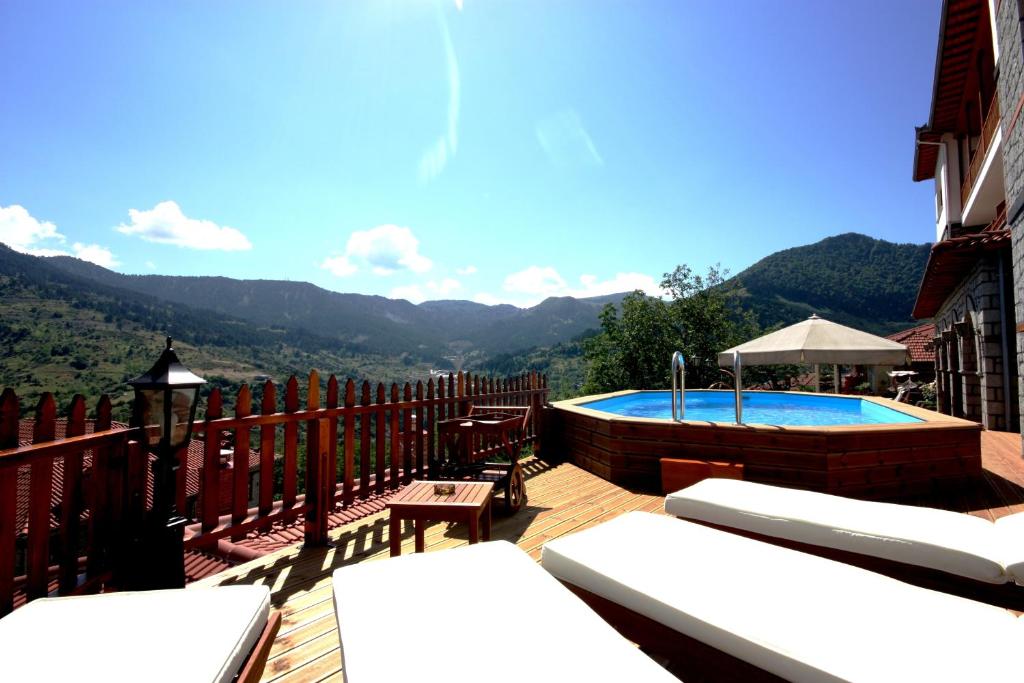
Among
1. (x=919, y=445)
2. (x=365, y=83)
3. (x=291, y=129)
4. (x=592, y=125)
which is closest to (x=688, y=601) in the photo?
(x=919, y=445)

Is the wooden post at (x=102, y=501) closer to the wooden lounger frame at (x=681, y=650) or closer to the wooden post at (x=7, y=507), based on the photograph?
the wooden post at (x=7, y=507)

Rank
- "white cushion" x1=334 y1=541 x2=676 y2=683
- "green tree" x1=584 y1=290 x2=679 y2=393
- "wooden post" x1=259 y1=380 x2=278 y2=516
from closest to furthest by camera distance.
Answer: "white cushion" x1=334 y1=541 x2=676 y2=683 < "wooden post" x1=259 y1=380 x2=278 y2=516 < "green tree" x1=584 y1=290 x2=679 y2=393

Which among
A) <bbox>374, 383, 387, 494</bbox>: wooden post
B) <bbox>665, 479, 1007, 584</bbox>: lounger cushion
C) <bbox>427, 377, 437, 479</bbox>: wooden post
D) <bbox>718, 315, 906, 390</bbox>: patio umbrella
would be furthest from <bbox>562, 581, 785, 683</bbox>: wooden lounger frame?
<bbox>718, 315, 906, 390</bbox>: patio umbrella

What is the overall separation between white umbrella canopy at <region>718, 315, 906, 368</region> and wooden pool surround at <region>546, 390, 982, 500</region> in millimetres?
4385

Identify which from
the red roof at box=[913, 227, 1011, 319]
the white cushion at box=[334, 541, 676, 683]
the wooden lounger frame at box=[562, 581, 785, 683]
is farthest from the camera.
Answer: the red roof at box=[913, 227, 1011, 319]

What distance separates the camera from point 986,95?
27.9ft

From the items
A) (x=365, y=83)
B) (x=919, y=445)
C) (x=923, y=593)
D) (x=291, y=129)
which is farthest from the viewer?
(x=291, y=129)

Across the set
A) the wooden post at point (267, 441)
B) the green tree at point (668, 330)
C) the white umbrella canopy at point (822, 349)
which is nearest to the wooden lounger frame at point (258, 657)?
the wooden post at point (267, 441)

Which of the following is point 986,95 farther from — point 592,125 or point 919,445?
point 919,445

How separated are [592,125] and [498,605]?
475 inches

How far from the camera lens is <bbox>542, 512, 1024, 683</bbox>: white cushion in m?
1.27

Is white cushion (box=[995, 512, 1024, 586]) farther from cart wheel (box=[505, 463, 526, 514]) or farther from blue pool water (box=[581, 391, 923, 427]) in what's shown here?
blue pool water (box=[581, 391, 923, 427])

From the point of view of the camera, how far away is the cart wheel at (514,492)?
4070mm

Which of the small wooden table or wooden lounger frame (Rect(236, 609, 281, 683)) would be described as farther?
the small wooden table
